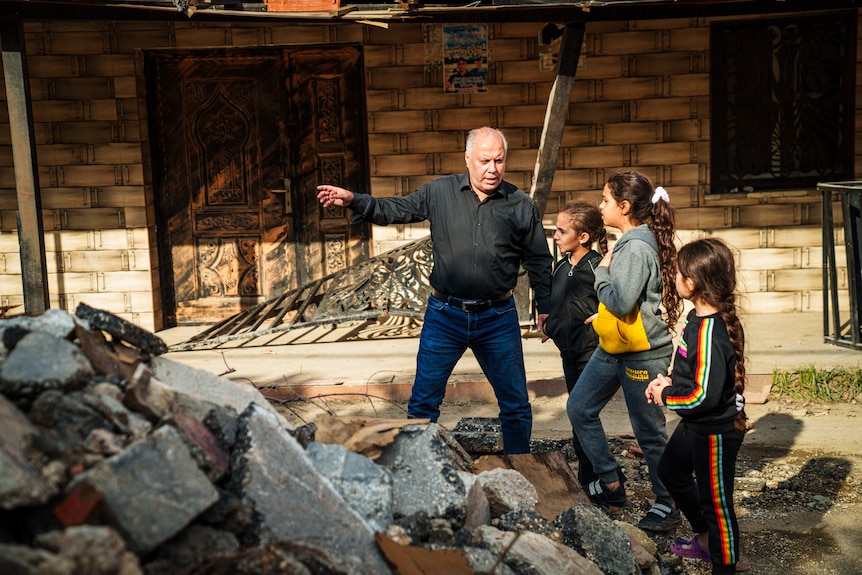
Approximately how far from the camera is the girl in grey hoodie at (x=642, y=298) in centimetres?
469

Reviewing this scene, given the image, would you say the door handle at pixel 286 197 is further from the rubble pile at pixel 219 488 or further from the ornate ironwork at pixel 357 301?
Answer: the rubble pile at pixel 219 488

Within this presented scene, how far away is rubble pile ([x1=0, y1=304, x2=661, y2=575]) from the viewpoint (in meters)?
2.78

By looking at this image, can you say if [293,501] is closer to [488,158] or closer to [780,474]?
[488,158]

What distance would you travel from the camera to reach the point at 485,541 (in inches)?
148

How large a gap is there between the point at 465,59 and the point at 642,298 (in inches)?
213

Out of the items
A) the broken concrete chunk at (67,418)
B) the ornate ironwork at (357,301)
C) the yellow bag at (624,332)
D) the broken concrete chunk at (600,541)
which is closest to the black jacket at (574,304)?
the yellow bag at (624,332)

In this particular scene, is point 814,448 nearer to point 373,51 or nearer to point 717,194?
point 717,194

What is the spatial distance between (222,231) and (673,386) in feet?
22.0

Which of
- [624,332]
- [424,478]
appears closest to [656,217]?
[624,332]

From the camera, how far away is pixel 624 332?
15.6 ft

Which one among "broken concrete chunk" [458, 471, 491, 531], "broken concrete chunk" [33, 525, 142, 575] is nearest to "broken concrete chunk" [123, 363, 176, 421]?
"broken concrete chunk" [33, 525, 142, 575]

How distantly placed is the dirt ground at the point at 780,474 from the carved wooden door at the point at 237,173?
9.53ft

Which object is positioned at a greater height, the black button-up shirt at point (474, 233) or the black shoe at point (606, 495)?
the black button-up shirt at point (474, 233)

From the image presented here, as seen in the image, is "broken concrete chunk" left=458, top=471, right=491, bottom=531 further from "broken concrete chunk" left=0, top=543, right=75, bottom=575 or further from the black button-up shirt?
"broken concrete chunk" left=0, top=543, right=75, bottom=575
